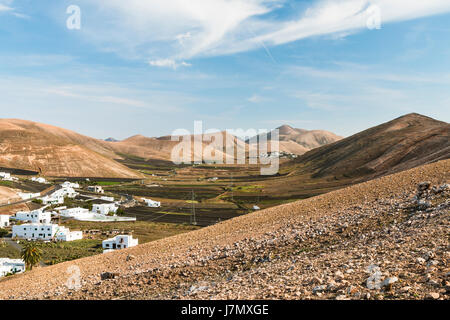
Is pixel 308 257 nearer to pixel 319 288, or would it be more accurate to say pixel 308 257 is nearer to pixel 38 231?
pixel 319 288

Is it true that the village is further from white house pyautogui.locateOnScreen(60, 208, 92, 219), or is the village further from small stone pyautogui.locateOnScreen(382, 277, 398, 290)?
small stone pyautogui.locateOnScreen(382, 277, 398, 290)

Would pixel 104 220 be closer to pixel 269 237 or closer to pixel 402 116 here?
pixel 269 237

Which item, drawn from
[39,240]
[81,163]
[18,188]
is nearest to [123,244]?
[39,240]

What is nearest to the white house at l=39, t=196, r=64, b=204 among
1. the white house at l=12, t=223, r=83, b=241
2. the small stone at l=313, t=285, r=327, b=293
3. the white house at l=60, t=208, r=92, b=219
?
the white house at l=60, t=208, r=92, b=219

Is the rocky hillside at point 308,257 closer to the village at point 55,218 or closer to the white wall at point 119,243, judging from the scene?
the village at point 55,218

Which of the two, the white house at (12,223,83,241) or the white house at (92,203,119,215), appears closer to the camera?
the white house at (12,223,83,241)

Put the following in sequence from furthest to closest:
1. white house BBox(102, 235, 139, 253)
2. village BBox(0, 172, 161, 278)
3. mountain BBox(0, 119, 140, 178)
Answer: mountain BBox(0, 119, 140, 178), village BBox(0, 172, 161, 278), white house BBox(102, 235, 139, 253)

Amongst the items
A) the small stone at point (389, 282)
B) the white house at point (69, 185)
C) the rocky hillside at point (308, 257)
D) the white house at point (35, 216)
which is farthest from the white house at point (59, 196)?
the small stone at point (389, 282)
